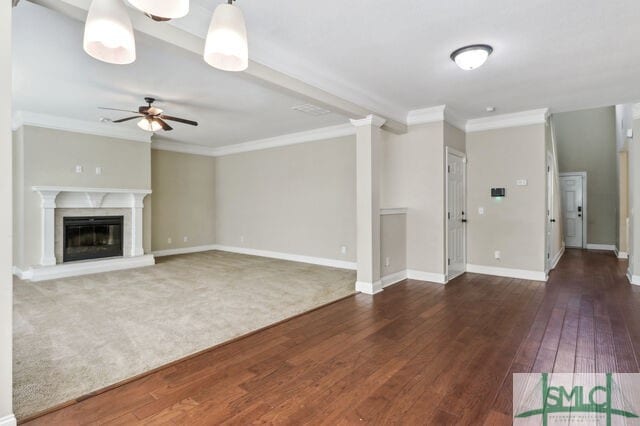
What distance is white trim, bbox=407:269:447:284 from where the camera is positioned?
200 inches

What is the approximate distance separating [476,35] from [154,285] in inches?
202

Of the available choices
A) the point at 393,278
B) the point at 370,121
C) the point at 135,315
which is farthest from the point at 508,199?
the point at 135,315

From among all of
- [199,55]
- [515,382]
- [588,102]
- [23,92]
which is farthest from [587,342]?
[23,92]

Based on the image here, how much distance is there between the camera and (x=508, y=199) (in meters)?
5.48

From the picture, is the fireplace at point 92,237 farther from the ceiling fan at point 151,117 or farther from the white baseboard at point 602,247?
the white baseboard at point 602,247

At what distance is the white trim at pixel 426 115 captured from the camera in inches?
196

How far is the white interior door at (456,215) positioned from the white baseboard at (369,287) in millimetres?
1289

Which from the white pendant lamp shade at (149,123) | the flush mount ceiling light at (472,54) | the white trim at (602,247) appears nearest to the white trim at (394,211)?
the flush mount ceiling light at (472,54)

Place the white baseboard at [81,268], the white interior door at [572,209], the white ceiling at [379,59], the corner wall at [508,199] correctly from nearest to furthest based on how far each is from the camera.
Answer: the white ceiling at [379,59]
the corner wall at [508,199]
the white baseboard at [81,268]
the white interior door at [572,209]

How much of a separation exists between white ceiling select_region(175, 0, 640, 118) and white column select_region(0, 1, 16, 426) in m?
1.10

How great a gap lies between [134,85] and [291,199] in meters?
3.74

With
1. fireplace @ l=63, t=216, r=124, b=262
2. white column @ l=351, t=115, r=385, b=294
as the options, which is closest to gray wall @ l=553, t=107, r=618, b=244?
white column @ l=351, t=115, r=385, b=294

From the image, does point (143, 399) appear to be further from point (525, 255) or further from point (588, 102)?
point (588, 102)

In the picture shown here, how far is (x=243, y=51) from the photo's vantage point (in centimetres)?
166
